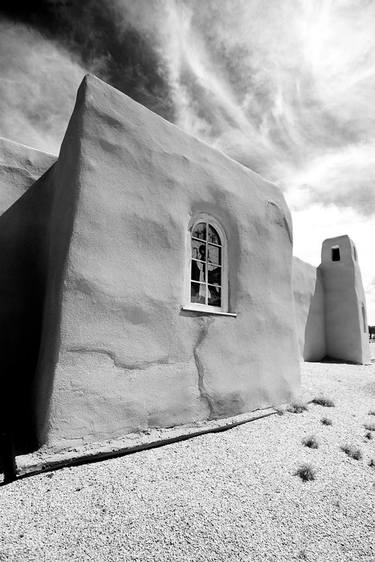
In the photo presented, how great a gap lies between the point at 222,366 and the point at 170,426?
Answer: 1.12 metres

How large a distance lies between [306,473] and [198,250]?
3.08m

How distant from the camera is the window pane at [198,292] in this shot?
4.70 m

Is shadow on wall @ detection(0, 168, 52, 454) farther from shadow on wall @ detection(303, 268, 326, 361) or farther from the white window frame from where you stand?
shadow on wall @ detection(303, 268, 326, 361)

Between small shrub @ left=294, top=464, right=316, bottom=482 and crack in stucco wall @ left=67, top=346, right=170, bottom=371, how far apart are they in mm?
1845

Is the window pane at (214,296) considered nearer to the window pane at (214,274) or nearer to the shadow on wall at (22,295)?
the window pane at (214,274)

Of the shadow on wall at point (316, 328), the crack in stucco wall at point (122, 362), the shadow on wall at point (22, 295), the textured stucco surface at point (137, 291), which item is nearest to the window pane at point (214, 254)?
the textured stucco surface at point (137, 291)

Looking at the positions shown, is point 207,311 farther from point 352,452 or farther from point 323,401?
point 323,401

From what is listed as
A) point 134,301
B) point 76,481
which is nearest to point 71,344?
point 134,301

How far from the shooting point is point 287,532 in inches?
95.3

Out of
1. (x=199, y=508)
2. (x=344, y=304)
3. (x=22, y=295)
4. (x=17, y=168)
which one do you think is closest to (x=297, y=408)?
(x=199, y=508)

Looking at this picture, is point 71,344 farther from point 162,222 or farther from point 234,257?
point 234,257

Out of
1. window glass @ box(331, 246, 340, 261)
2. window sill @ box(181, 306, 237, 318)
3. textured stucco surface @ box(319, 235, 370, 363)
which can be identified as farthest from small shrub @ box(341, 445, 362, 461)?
window glass @ box(331, 246, 340, 261)

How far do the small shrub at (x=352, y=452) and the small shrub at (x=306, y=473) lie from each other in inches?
31.7

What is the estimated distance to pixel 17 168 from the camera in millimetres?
5027
